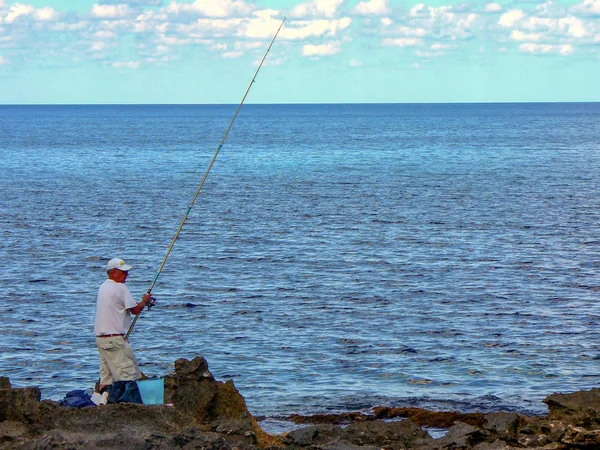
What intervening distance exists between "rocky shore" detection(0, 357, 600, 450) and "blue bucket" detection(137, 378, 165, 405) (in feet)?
1.20

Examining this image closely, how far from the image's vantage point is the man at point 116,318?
10.3 meters

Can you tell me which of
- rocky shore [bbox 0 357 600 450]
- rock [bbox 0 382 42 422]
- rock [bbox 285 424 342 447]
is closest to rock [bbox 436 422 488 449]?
rocky shore [bbox 0 357 600 450]

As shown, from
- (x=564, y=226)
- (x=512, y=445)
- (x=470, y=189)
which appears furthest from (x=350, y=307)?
(x=470, y=189)

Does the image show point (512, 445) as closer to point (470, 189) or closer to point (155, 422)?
point (155, 422)

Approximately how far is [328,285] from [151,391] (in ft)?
47.2

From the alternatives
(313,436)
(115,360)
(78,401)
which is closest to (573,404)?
(313,436)

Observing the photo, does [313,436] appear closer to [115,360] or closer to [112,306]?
[115,360]

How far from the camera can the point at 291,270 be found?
26.7 metres

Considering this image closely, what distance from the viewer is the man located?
33.7 feet

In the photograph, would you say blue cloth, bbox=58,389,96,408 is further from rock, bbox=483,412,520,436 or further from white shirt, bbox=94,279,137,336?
rock, bbox=483,412,520,436

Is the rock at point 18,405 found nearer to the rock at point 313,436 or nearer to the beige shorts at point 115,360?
the beige shorts at point 115,360

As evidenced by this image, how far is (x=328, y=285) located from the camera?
24.6 m

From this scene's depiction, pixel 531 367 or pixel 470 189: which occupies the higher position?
pixel 531 367

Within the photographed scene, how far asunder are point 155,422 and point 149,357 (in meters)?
8.50
